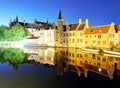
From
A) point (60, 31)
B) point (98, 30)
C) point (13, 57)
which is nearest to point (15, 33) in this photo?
point (60, 31)

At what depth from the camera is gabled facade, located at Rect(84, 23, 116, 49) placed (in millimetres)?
50344

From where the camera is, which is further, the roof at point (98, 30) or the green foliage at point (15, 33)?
the green foliage at point (15, 33)

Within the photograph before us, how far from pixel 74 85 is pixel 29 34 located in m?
82.5

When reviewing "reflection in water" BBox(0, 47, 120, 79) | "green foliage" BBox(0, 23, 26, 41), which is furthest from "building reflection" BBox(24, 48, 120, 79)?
"green foliage" BBox(0, 23, 26, 41)

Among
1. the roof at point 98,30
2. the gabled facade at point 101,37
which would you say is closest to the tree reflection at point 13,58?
the gabled facade at point 101,37

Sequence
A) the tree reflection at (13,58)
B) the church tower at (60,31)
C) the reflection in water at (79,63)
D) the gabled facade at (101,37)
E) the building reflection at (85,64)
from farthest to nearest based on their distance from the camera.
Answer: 1. the church tower at (60,31)
2. the gabled facade at (101,37)
3. the tree reflection at (13,58)
4. the reflection in water at (79,63)
5. the building reflection at (85,64)

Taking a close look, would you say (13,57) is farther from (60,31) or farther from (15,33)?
(15,33)

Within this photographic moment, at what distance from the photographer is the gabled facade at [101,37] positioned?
50344mm

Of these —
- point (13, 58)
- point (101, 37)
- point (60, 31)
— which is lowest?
point (13, 58)

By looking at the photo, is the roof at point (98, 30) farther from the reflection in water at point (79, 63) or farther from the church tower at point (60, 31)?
the reflection in water at point (79, 63)

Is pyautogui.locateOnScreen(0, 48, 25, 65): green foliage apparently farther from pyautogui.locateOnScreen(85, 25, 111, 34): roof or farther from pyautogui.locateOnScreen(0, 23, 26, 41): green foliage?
pyautogui.locateOnScreen(0, 23, 26, 41): green foliage

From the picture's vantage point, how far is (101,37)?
51.9 metres

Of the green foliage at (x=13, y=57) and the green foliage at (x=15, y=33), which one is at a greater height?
the green foliage at (x=15, y=33)

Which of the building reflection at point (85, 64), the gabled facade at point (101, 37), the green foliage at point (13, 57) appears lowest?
the building reflection at point (85, 64)
